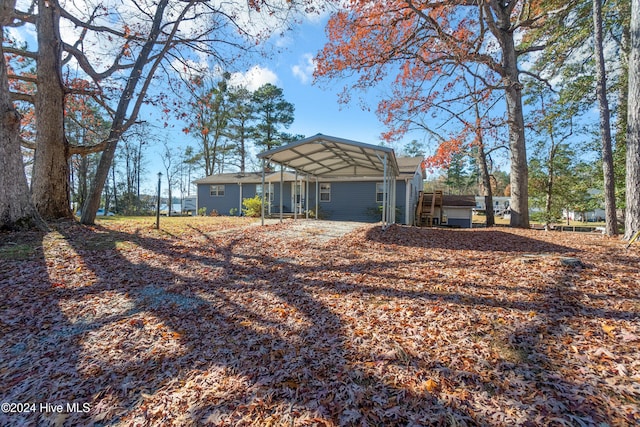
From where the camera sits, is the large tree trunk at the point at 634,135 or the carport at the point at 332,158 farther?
→ the carport at the point at 332,158

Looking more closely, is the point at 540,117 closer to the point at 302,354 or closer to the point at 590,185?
the point at 590,185

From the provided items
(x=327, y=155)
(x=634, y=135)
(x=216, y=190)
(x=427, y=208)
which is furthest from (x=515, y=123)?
(x=216, y=190)

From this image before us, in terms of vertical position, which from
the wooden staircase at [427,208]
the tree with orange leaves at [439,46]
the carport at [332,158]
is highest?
the tree with orange leaves at [439,46]

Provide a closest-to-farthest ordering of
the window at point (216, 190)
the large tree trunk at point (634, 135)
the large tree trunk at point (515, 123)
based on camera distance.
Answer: the large tree trunk at point (634, 135)
the large tree trunk at point (515, 123)
the window at point (216, 190)

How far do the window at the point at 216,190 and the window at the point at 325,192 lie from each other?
832 centimetres

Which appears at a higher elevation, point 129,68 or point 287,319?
point 129,68

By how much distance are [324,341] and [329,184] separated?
15.4 metres

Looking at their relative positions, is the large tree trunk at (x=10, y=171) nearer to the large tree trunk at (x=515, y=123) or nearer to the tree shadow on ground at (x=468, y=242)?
the tree shadow on ground at (x=468, y=242)

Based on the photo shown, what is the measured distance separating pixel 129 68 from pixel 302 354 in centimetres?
1081

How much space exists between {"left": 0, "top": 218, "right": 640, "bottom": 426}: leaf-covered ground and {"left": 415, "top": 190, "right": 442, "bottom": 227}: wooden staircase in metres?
12.2

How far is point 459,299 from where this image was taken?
329 cm

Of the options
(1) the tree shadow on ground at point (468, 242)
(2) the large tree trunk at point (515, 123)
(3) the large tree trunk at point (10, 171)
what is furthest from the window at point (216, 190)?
(2) the large tree trunk at point (515, 123)

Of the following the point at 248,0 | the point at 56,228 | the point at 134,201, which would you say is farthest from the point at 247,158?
the point at 56,228

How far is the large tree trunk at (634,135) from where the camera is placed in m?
6.03
